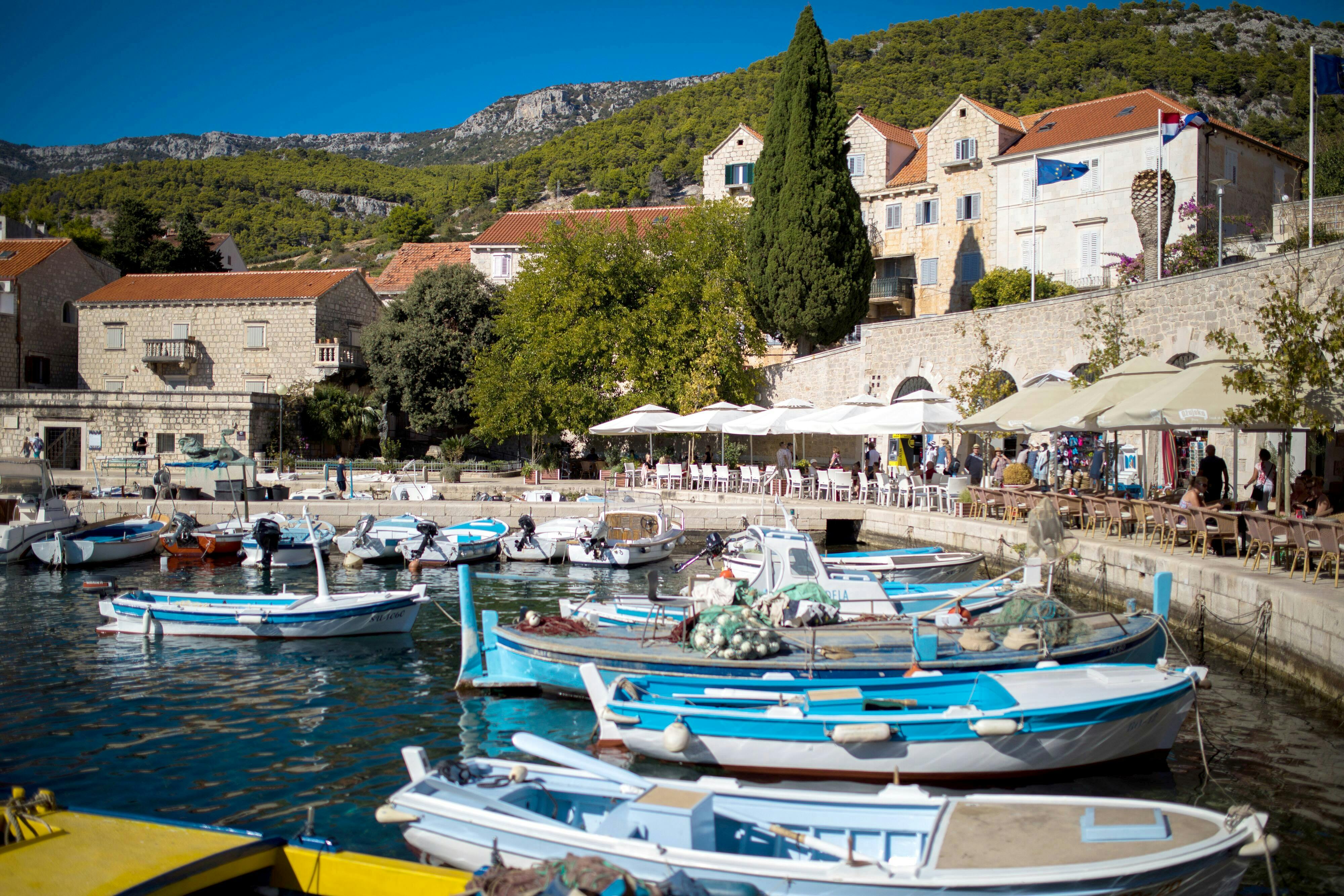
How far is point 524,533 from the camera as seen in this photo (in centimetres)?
2239

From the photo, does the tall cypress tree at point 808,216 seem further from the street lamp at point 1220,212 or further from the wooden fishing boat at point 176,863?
the wooden fishing boat at point 176,863

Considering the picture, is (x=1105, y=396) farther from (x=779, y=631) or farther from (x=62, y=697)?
(x=62, y=697)

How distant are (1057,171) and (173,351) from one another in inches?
1528

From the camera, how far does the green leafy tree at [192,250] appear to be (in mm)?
57344

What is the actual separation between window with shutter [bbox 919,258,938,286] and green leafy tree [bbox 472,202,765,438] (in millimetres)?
8573

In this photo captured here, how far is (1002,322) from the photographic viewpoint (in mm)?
26938

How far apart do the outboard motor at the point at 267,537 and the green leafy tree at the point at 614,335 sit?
1479cm

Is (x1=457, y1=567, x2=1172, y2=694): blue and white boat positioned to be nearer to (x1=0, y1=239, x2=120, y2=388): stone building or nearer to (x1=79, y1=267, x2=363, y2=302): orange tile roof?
(x1=79, y1=267, x2=363, y2=302): orange tile roof

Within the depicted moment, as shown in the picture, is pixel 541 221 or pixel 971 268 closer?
pixel 971 268

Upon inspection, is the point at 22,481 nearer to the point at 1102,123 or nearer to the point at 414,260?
the point at 414,260

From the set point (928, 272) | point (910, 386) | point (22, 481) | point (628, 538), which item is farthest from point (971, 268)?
point (22, 481)

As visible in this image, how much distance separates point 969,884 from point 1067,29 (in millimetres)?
90599

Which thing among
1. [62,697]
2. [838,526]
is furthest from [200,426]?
[62,697]

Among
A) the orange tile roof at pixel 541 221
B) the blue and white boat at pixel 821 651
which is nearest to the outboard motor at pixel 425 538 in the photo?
the blue and white boat at pixel 821 651
